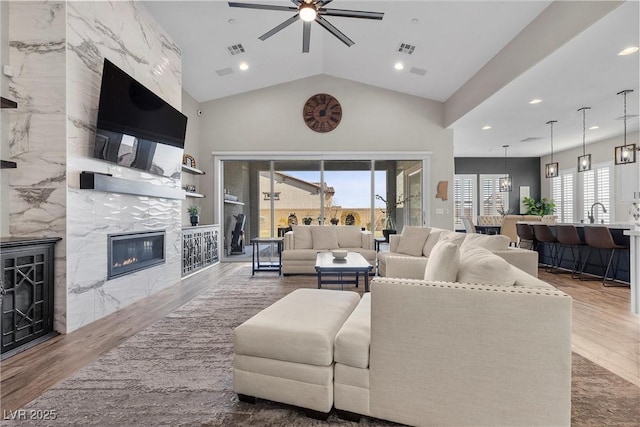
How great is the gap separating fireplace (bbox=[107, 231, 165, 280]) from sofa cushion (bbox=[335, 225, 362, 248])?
9.19 feet

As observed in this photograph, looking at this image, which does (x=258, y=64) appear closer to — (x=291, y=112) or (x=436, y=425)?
(x=291, y=112)

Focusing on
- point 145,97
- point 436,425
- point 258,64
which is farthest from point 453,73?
point 436,425

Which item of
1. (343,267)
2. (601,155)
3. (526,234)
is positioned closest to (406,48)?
(343,267)

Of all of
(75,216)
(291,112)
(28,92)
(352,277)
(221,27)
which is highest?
(221,27)

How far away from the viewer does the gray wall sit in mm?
10594

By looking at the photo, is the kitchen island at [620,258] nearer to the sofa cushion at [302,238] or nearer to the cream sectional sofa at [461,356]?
the cream sectional sofa at [461,356]

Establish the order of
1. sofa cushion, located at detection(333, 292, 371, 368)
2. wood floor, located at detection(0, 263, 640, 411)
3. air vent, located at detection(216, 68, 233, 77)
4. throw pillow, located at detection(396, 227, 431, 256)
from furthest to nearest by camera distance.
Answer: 1. air vent, located at detection(216, 68, 233, 77)
2. throw pillow, located at detection(396, 227, 431, 256)
3. wood floor, located at detection(0, 263, 640, 411)
4. sofa cushion, located at detection(333, 292, 371, 368)

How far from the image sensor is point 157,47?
4418 millimetres

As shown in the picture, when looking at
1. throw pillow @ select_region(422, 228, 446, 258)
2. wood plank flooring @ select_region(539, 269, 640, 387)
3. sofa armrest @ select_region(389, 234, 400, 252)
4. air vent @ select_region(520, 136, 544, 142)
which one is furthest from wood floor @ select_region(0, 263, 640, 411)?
air vent @ select_region(520, 136, 544, 142)

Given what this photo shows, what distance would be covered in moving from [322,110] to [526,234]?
4.86 m

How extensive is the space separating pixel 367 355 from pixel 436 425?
1.37 ft

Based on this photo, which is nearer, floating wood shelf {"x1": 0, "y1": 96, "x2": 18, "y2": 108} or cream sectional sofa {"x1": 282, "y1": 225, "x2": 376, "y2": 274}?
floating wood shelf {"x1": 0, "y1": 96, "x2": 18, "y2": 108}

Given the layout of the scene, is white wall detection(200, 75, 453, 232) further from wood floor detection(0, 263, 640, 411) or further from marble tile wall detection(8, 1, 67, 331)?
marble tile wall detection(8, 1, 67, 331)

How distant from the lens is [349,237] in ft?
18.9
